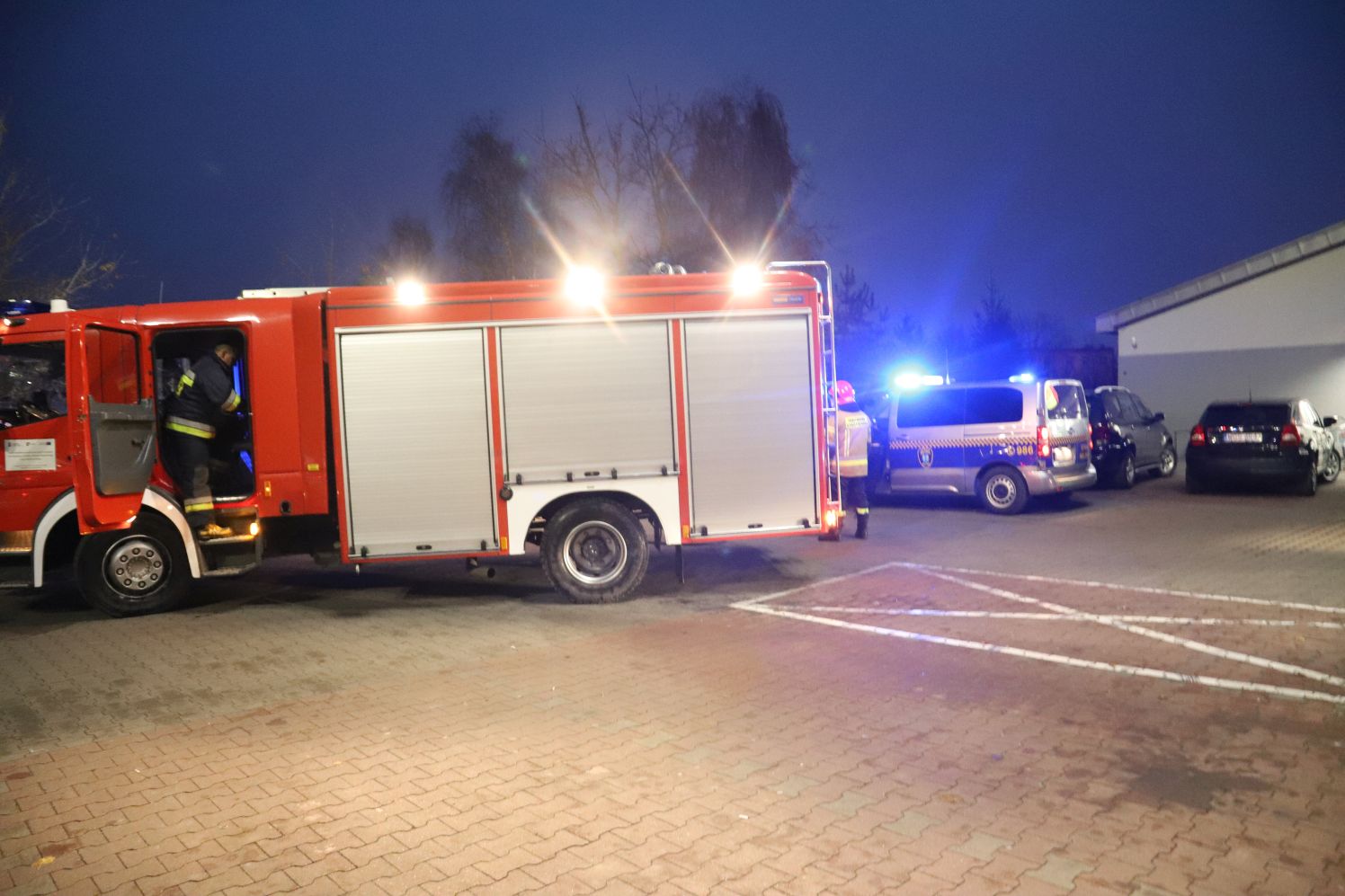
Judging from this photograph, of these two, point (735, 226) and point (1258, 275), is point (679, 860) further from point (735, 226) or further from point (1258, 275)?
point (1258, 275)

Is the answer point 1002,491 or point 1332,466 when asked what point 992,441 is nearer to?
point 1002,491

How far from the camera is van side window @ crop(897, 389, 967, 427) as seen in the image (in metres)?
13.9

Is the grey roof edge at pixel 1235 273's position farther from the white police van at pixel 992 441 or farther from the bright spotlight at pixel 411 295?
the bright spotlight at pixel 411 295

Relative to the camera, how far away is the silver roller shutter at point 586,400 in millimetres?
8211

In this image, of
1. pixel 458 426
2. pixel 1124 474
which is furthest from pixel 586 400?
pixel 1124 474

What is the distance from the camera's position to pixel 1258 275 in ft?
75.4

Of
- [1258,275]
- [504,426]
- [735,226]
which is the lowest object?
[504,426]

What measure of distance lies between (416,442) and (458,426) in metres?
0.40

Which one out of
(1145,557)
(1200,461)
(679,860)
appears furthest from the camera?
(1200,461)

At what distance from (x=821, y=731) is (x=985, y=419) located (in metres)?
9.61

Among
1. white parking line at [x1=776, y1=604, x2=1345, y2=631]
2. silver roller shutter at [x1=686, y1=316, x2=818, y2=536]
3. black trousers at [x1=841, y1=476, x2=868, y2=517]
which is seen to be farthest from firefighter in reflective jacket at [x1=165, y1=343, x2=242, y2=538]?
black trousers at [x1=841, y1=476, x2=868, y2=517]

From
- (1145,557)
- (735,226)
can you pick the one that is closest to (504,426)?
(1145,557)

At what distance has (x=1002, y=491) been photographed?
13.6 metres

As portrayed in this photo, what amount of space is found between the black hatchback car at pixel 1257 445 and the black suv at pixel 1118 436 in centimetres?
110
